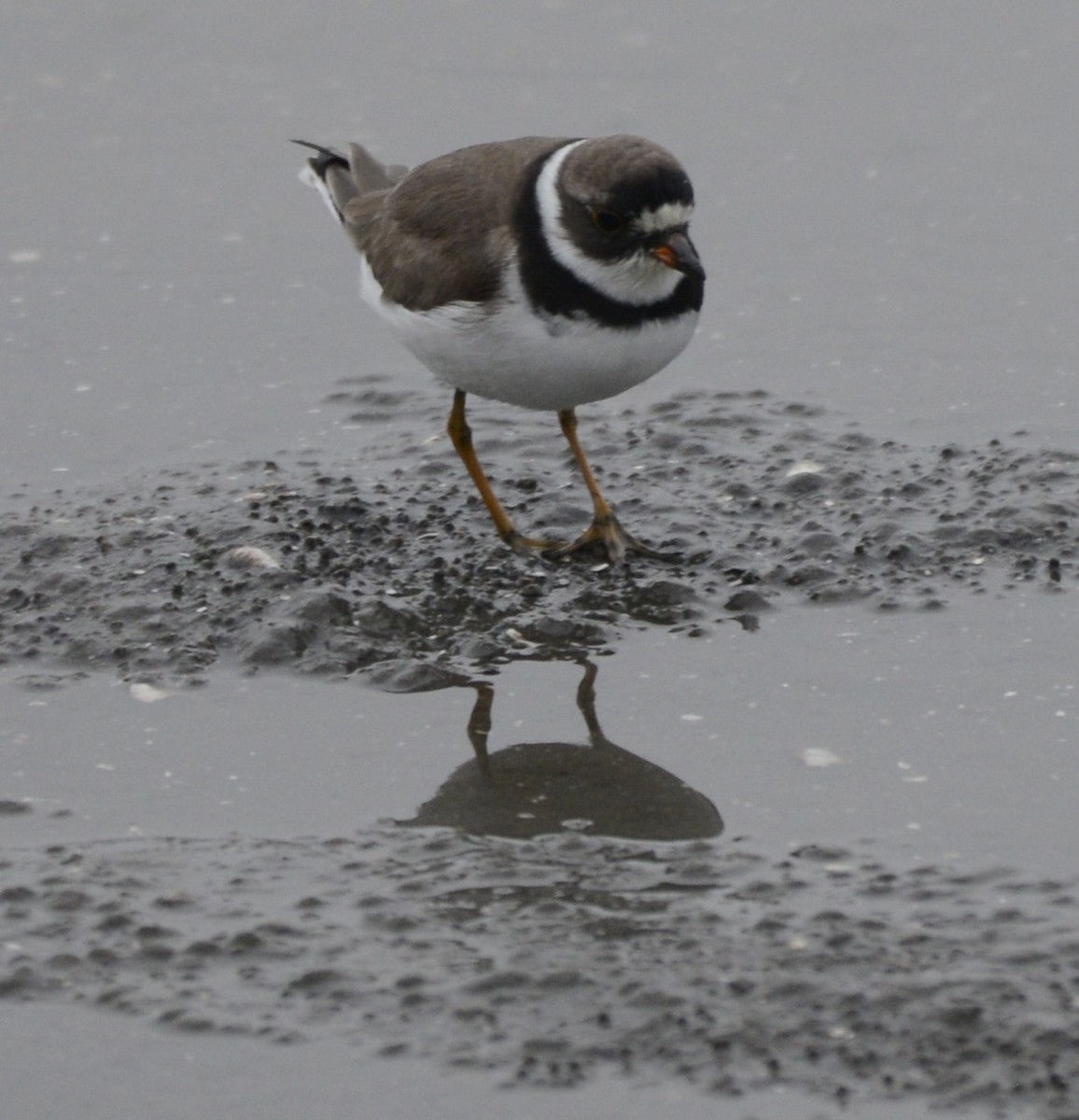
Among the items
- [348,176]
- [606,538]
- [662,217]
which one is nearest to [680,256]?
[662,217]

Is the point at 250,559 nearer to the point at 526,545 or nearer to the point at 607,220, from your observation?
the point at 526,545

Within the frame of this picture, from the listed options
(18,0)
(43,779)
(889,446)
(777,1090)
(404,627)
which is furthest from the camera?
(18,0)

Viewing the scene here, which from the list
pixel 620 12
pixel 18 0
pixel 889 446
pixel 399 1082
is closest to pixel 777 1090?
pixel 399 1082

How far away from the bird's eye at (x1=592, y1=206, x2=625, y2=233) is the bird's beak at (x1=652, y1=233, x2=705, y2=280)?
0.13 metres

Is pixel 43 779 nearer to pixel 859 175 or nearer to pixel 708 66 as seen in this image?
pixel 859 175

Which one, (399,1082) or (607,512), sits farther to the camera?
(607,512)

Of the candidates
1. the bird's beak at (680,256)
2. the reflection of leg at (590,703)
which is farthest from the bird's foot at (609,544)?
the bird's beak at (680,256)

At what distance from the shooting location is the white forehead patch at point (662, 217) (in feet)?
19.3

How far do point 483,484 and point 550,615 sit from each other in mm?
719

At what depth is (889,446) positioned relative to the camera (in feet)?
23.2

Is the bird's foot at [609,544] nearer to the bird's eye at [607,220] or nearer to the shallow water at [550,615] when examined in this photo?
the shallow water at [550,615]

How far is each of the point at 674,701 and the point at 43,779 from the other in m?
1.68

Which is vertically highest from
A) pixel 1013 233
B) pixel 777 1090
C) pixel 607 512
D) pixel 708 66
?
pixel 708 66

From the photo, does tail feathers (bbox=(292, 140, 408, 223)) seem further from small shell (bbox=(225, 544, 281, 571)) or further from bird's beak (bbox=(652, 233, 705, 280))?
bird's beak (bbox=(652, 233, 705, 280))
